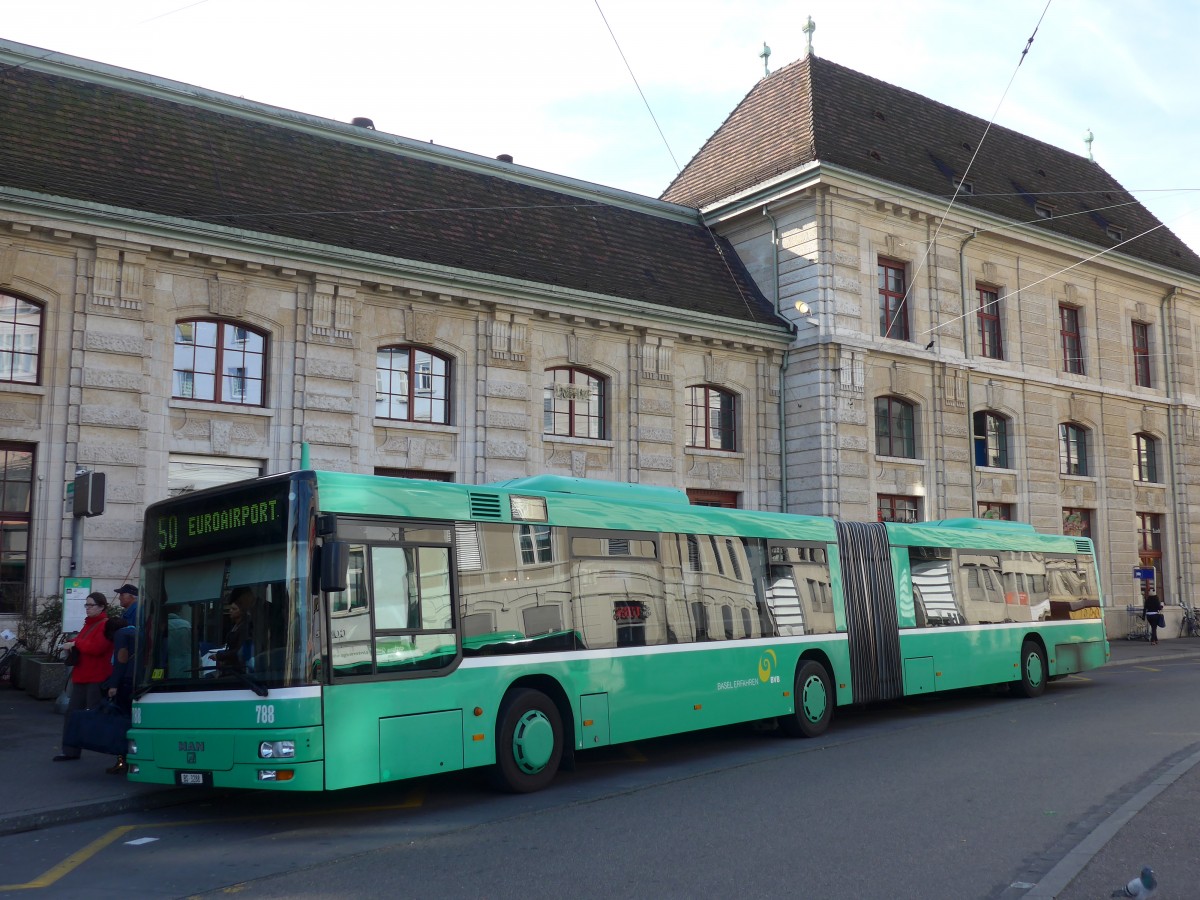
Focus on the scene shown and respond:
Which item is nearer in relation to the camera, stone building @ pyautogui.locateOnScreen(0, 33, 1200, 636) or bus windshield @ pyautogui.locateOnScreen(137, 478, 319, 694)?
bus windshield @ pyautogui.locateOnScreen(137, 478, 319, 694)

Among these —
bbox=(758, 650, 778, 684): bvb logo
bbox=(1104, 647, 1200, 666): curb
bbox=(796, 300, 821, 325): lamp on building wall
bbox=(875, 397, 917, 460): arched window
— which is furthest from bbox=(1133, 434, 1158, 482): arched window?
bbox=(758, 650, 778, 684): bvb logo

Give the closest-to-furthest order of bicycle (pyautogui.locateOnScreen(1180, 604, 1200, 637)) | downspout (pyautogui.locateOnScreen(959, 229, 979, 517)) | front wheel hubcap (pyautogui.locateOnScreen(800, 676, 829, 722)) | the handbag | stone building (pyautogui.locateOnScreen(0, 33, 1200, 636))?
the handbag
front wheel hubcap (pyautogui.locateOnScreen(800, 676, 829, 722))
stone building (pyautogui.locateOnScreen(0, 33, 1200, 636))
downspout (pyautogui.locateOnScreen(959, 229, 979, 517))
bicycle (pyautogui.locateOnScreen(1180, 604, 1200, 637))

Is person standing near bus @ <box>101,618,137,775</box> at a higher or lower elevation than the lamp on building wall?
lower

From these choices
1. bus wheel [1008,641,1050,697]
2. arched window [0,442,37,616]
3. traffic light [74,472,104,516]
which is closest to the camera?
traffic light [74,472,104,516]

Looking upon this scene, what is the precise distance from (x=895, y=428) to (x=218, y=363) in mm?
15825

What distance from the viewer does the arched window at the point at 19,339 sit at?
1714cm

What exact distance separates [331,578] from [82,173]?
12.5 m

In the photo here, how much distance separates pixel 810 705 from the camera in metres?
14.3

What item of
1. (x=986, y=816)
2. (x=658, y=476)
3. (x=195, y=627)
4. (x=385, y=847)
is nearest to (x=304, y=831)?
(x=385, y=847)

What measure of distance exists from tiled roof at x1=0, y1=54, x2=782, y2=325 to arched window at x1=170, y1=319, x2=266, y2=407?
177cm

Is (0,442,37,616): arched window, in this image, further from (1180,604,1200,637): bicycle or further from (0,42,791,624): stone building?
(1180,604,1200,637): bicycle

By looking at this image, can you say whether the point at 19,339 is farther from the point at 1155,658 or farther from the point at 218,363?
the point at 1155,658

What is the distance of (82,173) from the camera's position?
1806cm

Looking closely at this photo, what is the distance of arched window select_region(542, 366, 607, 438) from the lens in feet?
75.9
